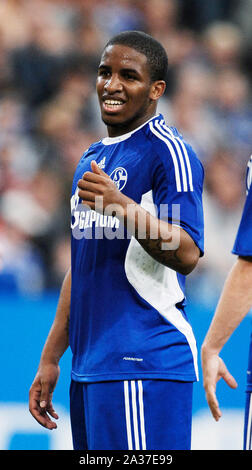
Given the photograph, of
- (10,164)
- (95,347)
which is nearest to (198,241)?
(95,347)

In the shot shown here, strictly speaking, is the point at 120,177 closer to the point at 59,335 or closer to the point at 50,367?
the point at 59,335

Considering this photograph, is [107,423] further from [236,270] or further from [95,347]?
[236,270]

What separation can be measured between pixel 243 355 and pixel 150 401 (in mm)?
2002

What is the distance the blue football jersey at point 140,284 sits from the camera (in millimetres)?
2619

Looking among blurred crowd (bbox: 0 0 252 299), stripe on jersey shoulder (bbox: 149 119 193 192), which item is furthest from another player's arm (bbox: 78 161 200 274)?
blurred crowd (bbox: 0 0 252 299)

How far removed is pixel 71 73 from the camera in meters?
7.38

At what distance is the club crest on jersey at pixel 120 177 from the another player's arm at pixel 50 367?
55 cm

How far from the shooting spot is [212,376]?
8.47ft

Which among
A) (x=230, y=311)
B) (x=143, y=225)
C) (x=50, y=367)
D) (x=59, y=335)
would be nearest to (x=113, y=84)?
(x=143, y=225)

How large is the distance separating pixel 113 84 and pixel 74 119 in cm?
433

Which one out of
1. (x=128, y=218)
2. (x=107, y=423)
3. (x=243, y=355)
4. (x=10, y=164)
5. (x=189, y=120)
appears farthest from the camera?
(x=189, y=120)

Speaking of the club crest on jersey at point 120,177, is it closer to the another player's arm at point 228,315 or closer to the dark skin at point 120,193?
the dark skin at point 120,193

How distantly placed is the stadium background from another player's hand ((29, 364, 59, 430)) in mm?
1480

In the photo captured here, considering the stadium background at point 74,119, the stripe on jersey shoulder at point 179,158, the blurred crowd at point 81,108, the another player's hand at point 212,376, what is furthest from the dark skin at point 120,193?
the blurred crowd at point 81,108
